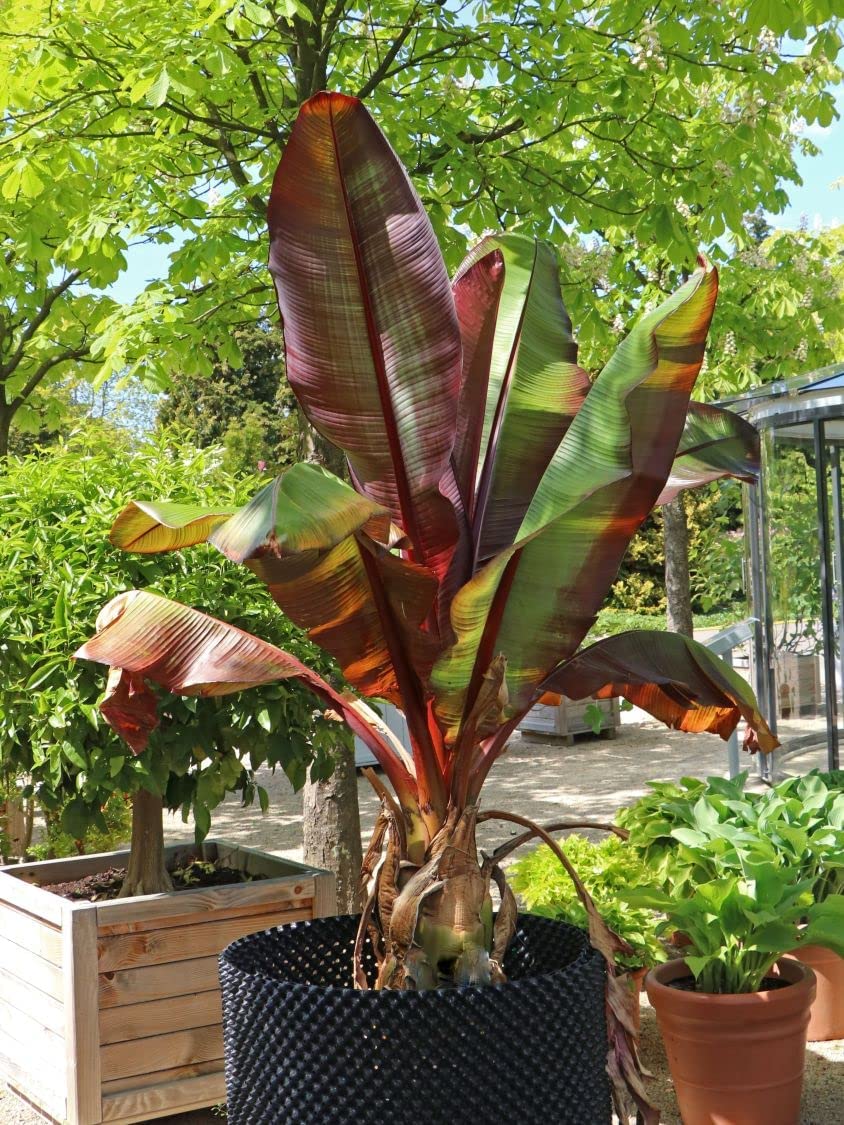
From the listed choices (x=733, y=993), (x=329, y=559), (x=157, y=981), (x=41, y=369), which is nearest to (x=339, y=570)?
(x=329, y=559)

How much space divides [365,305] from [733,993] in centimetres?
234

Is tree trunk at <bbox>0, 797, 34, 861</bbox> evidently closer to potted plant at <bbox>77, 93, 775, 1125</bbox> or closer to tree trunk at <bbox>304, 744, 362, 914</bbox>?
tree trunk at <bbox>304, 744, 362, 914</bbox>

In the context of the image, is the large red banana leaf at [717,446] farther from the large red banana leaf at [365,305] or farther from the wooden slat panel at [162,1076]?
the wooden slat panel at [162,1076]

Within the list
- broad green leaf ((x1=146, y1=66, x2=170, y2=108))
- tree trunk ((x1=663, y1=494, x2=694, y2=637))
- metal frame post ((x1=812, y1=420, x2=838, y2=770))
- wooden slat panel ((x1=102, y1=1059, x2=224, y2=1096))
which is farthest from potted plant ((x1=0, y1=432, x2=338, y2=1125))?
tree trunk ((x1=663, y1=494, x2=694, y2=637))

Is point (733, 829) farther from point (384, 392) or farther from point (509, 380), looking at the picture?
point (384, 392)

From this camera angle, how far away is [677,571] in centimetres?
1264

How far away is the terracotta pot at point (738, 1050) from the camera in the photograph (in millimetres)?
3520

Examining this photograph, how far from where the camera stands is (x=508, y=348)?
11.3 feet

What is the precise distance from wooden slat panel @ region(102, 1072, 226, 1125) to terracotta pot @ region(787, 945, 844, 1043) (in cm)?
218

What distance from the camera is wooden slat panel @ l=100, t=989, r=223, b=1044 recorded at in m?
3.62

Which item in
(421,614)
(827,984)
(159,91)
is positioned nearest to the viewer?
(421,614)

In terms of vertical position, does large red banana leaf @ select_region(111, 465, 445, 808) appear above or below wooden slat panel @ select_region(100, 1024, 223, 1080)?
above

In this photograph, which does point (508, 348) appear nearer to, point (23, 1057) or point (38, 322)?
point (23, 1057)

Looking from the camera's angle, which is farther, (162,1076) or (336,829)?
(336,829)
